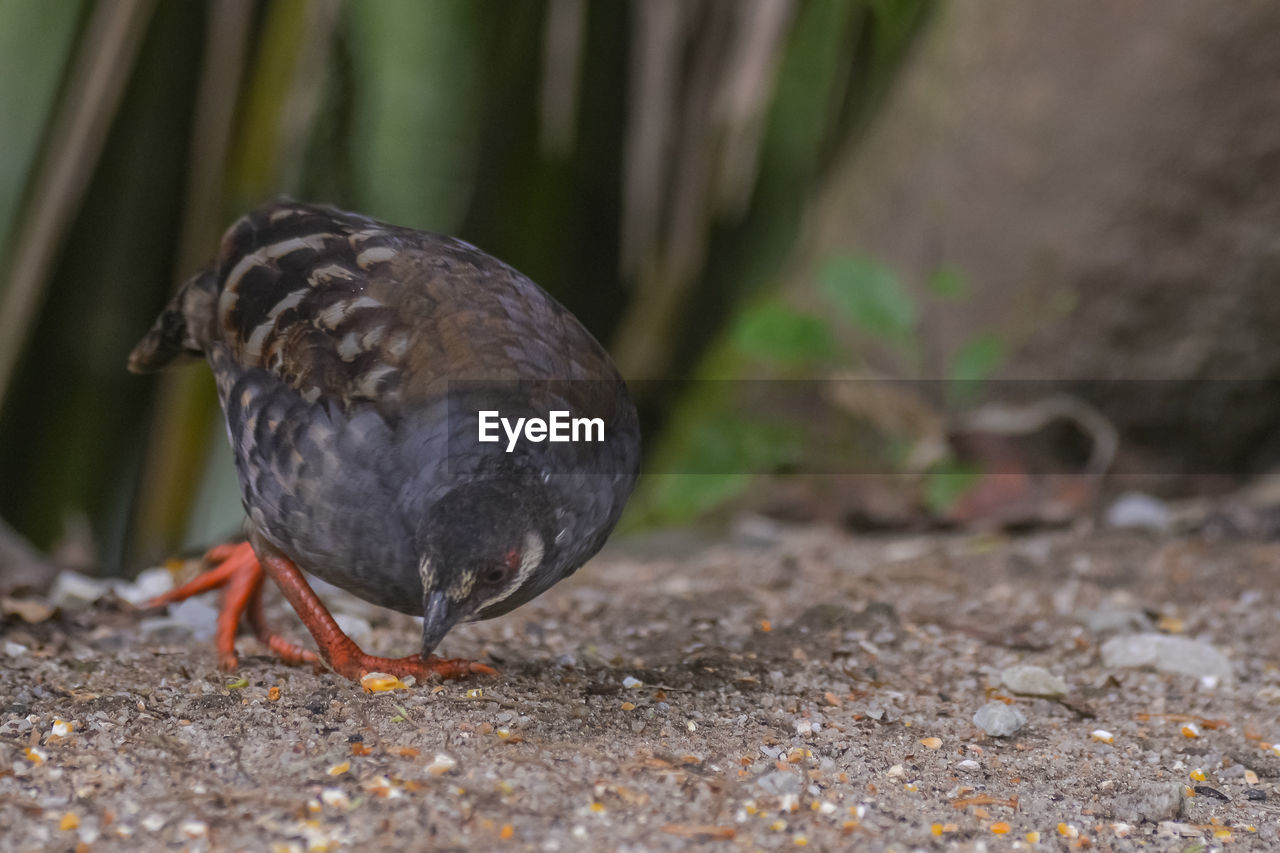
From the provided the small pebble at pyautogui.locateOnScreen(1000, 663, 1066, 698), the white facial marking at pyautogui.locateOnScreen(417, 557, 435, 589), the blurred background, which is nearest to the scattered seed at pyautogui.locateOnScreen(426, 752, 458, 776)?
the white facial marking at pyautogui.locateOnScreen(417, 557, 435, 589)

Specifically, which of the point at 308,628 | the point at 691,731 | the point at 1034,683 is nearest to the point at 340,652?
the point at 308,628

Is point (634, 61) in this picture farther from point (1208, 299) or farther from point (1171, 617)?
point (1171, 617)

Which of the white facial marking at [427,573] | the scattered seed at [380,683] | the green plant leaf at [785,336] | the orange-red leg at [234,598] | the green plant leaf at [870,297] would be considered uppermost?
the green plant leaf at [870,297]

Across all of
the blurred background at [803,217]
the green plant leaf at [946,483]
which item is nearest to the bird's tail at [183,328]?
the blurred background at [803,217]

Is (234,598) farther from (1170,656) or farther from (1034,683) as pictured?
(1170,656)

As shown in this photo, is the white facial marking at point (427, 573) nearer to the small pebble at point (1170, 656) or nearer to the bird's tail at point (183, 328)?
the bird's tail at point (183, 328)

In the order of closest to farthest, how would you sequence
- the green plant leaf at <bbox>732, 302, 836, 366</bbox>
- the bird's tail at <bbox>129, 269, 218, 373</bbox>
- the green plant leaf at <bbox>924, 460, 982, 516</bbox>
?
the bird's tail at <bbox>129, 269, 218, 373</bbox>, the green plant leaf at <bbox>924, 460, 982, 516</bbox>, the green plant leaf at <bbox>732, 302, 836, 366</bbox>

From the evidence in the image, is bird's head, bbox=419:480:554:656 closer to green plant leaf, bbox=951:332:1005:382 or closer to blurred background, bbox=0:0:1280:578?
blurred background, bbox=0:0:1280:578
